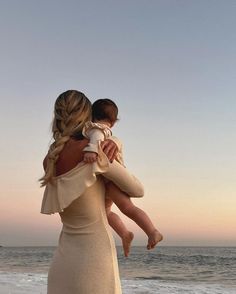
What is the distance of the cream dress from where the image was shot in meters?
1.97

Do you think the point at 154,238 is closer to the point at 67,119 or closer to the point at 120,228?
the point at 120,228

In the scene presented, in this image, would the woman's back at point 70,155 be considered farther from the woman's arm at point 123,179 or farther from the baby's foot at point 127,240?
the baby's foot at point 127,240

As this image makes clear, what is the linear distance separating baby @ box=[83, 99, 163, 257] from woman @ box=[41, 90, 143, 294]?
0.03 metres

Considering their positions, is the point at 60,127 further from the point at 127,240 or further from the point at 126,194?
the point at 127,240

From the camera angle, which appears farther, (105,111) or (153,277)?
(153,277)

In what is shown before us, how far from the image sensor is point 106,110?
218cm

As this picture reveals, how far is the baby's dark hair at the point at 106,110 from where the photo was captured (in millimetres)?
2176

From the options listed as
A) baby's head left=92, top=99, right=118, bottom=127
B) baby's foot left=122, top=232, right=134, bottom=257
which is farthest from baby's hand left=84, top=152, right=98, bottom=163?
baby's foot left=122, top=232, right=134, bottom=257

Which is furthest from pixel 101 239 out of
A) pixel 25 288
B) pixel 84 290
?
pixel 25 288

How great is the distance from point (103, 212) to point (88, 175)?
19 cm

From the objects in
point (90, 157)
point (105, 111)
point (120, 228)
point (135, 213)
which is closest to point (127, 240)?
point (120, 228)

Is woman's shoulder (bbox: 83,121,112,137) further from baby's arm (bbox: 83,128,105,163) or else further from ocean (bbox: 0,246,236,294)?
ocean (bbox: 0,246,236,294)

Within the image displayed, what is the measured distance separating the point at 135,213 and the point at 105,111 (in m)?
0.48

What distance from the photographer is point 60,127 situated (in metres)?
2.10
